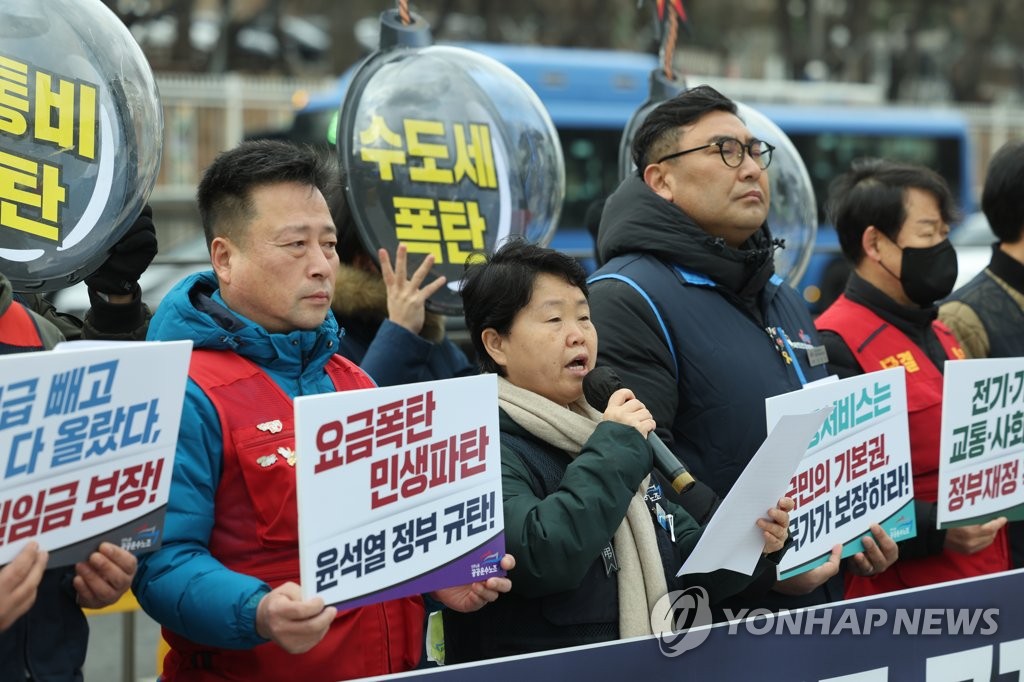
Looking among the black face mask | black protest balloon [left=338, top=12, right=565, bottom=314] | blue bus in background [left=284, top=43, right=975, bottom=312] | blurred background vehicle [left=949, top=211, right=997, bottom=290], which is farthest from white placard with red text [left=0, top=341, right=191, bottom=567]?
blue bus in background [left=284, top=43, right=975, bottom=312]

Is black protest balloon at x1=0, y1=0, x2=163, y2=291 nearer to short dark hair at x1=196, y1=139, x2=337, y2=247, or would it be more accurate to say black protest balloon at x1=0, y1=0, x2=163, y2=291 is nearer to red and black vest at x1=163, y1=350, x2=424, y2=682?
short dark hair at x1=196, y1=139, x2=337, y2=247

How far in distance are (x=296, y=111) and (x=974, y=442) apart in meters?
14.6

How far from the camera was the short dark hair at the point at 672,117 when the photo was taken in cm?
390

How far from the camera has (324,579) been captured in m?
2.46

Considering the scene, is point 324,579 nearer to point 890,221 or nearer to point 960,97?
point 890,221

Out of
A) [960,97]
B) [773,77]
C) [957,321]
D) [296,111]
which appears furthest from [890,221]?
[773,77]

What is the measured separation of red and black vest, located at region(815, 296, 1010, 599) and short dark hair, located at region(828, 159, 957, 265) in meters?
0.29

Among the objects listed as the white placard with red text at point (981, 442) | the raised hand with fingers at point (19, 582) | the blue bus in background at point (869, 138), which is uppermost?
the raised hand with fingers at point (19, 582)

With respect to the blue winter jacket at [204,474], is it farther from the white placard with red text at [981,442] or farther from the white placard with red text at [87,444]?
the white placard with red text at [981,442]

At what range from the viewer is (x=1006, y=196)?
195 inches

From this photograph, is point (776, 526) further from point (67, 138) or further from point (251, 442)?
point (67, 138)

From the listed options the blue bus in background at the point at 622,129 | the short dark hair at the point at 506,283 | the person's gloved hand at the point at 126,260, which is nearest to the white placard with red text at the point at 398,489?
the short dark hair at the point at 506,283

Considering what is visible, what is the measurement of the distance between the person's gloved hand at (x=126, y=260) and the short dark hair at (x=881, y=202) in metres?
2.28

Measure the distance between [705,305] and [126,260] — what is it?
4.90 ft
